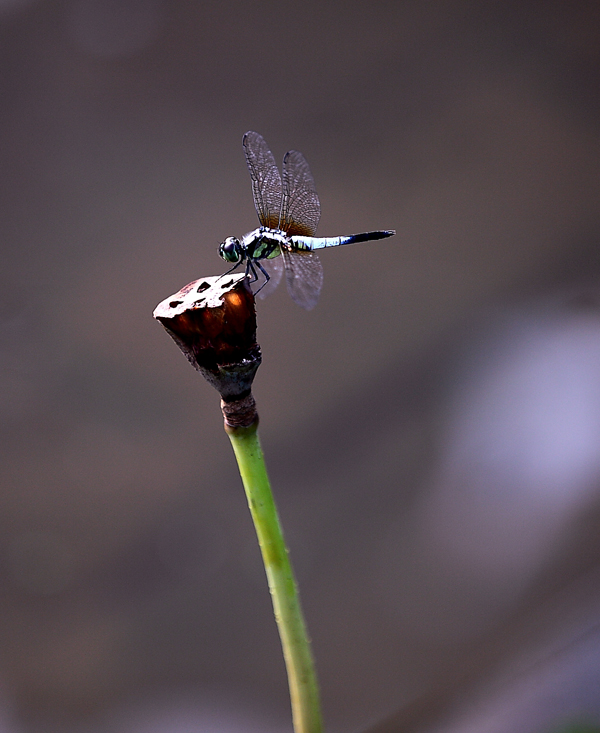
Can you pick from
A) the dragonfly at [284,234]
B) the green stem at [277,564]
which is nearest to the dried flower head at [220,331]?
the green stem at [277,564]

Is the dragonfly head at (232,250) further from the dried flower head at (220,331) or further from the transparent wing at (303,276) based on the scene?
the dried flower head at (220,331)

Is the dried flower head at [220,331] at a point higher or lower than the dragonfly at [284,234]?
lower

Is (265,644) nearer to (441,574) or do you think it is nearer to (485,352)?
(441,574)

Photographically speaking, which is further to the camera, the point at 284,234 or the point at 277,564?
the point at 284,234

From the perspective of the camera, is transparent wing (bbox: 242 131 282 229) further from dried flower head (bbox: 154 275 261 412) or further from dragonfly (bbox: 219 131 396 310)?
dried flower head (bbox: 154 275 261 412)

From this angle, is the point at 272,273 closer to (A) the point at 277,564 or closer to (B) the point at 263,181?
(B) the point at 263,181

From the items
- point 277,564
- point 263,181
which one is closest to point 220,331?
point 277,564
